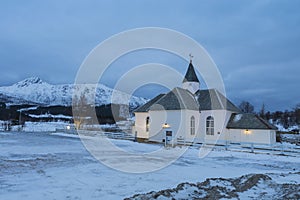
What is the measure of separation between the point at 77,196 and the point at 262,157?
48.5ft

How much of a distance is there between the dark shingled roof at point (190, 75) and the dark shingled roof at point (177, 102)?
10.2 ft

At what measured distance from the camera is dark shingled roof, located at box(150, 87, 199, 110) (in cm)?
2817

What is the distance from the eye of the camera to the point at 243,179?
30.7 feet

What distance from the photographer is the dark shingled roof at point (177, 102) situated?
28.2 meters

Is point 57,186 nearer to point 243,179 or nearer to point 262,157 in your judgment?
point 243,179

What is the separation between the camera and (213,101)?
29.3 meters

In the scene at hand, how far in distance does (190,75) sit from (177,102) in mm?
6340

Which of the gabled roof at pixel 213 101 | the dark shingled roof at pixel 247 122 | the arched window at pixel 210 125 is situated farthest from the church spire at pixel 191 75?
the dark shingled roof at pixel 247 122

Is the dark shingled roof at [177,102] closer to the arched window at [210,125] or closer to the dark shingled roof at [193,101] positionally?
the dark shingled roof at [193,101]

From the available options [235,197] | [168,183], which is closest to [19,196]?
[168,183]

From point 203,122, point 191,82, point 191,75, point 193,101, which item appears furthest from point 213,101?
point 191,75

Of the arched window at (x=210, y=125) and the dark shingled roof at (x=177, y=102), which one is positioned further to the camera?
the arched window at (x=210, y=125)

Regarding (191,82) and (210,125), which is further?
(191,82)

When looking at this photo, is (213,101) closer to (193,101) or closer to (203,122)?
(193,101)
